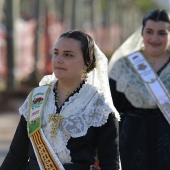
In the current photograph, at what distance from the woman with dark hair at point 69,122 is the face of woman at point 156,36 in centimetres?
144

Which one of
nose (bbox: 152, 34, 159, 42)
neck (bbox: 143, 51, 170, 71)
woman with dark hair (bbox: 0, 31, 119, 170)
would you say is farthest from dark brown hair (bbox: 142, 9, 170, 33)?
woman with dark hair (bbox: 0, 31, 119, 170)

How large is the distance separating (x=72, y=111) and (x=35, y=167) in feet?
1.11

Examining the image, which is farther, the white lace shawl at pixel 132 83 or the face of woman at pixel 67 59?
the white lace shawl at pixel 132 83

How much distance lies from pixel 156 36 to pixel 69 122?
1707 mm

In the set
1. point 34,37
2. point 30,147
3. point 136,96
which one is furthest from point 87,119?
point 34,37

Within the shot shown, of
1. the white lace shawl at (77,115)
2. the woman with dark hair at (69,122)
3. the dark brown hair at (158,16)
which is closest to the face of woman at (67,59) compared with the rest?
the woman with dark hair at (69,122)

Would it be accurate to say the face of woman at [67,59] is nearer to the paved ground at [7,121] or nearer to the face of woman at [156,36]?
the face of woman at [156,36]

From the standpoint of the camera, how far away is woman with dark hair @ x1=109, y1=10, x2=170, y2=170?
4.94 metres

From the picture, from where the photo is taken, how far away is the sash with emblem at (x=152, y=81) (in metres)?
4.97

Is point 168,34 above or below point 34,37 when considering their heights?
below

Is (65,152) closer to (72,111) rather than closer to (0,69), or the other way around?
(72,111)

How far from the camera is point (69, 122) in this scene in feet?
11.6

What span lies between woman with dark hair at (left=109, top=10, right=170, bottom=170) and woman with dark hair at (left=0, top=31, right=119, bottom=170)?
1349 millimetres

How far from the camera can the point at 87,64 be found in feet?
12.0
